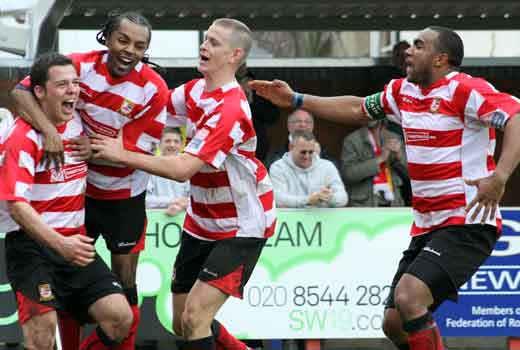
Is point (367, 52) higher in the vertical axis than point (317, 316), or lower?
higher

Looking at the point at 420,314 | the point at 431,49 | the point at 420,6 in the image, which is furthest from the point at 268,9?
the point at 420,314

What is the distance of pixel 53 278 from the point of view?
295 inches

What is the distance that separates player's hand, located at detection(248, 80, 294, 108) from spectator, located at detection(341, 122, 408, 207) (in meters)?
2.73

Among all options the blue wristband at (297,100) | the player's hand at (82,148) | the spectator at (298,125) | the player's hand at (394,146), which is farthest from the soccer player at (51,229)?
the player's hand at (394,146)

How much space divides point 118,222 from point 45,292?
3.23 feet

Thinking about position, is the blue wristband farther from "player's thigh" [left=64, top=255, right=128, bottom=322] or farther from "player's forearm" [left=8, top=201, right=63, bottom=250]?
"player's forearm" [left=8, top=201, right=63, bottom=250]

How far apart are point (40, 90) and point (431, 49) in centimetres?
241

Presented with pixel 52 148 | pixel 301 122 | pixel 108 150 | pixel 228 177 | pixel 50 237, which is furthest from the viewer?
pixel 301 122

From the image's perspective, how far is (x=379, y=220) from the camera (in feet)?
34.1

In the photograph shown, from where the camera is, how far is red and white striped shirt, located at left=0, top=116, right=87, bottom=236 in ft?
22.9

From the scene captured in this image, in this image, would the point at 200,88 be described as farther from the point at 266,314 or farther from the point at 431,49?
the point at 266,314

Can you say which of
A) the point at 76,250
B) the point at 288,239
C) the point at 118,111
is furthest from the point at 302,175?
the point at 76,250

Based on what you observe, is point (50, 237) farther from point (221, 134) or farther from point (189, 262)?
point (189, 262)

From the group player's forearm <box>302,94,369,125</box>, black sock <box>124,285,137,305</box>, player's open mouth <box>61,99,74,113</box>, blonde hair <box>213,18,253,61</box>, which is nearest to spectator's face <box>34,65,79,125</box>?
player's open mouth <box>61,99,74,113</box>
